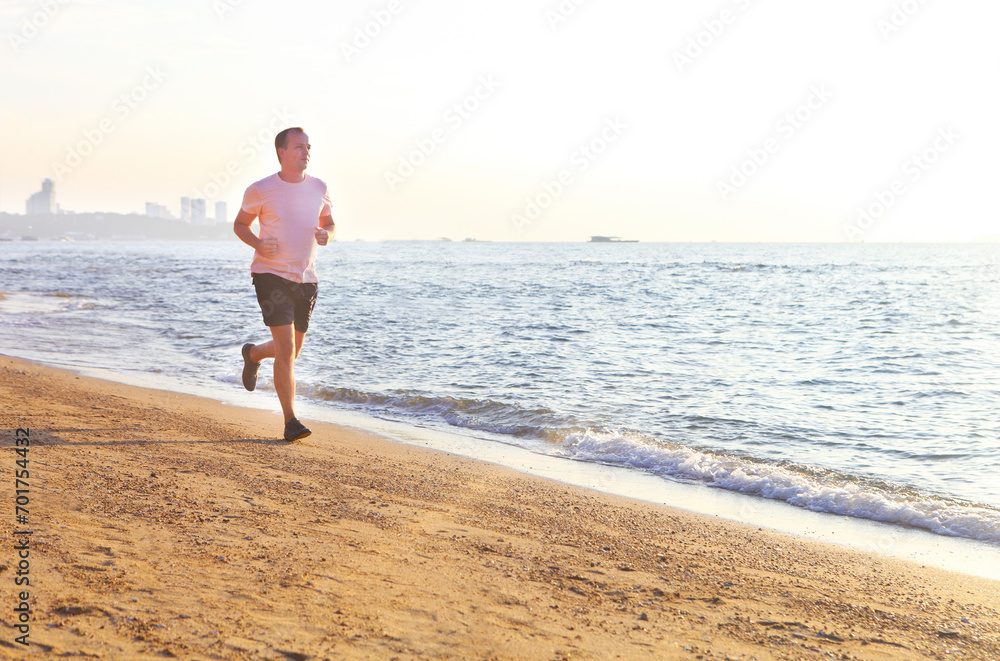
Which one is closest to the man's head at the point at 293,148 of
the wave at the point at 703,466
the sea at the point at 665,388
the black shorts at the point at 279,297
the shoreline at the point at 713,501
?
the black shorts at the point at 279,297

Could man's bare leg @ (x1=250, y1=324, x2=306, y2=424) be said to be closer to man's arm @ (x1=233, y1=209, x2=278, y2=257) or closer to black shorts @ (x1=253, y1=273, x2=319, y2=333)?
black shorts @ (x1=253, y1=273, x2=319, y2=333)

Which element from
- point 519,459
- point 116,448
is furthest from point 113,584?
point 519,459

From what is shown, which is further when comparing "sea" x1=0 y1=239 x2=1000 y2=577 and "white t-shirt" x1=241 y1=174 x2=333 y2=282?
"sea" x1=0 y1=239 x2=1000 y2=577

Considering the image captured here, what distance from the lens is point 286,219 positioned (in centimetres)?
523

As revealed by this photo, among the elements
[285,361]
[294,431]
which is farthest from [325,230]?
[294,431]

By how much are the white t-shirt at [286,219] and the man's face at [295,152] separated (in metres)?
0.14

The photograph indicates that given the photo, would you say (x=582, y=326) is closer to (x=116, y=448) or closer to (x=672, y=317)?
(x=672, y=317)

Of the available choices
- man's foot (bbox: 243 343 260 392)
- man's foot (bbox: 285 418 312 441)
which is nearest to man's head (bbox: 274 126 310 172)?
man's foot (bbox: 243 343 260 392)

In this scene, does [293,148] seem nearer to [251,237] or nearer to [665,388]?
[251,237]

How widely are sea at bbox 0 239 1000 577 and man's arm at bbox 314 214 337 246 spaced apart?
7.38ft

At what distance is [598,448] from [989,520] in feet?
9.93

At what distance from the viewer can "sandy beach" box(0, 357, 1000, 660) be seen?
250cm

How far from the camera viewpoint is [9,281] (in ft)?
93.6

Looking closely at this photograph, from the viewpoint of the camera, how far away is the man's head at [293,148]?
519cm
